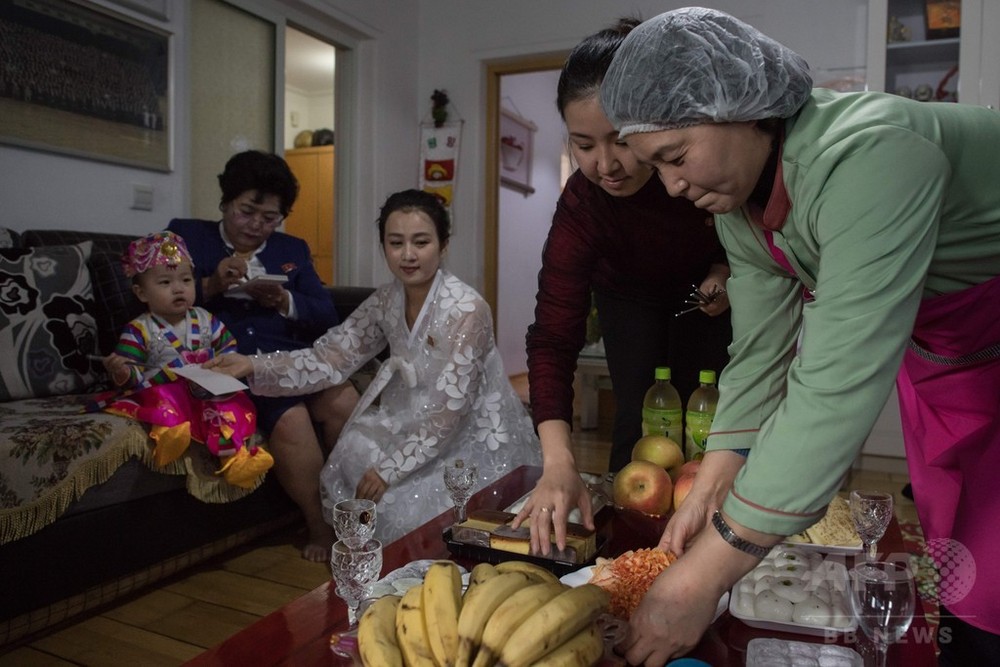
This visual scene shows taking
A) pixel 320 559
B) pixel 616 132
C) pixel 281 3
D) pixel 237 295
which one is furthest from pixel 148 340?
pixel 281 3

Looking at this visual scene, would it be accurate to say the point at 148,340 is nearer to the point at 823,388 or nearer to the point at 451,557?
the point at 451,557

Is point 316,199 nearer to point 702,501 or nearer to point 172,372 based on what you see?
point 172,372

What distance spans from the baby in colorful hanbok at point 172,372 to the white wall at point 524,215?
3.52m

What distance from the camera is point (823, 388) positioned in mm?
706

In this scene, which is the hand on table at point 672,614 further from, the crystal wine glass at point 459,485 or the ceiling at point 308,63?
the ceiling at point 308,63

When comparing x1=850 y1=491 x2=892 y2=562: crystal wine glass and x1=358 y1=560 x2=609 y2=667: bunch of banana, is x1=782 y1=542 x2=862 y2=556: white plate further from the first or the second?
x1=358 y1=560 x2=609 y2=667: bunch of banana

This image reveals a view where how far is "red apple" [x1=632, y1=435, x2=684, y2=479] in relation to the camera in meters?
1.51

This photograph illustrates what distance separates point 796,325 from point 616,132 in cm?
39

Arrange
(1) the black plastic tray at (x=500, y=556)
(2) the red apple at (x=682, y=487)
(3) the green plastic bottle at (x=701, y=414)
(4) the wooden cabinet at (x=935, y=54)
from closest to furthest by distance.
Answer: (1) the black plastic tray at (x=500, y=556)
(2) the red apple at (x=682, y=487)
(3) the green plastic bottle at (x=701, y=414)
(4) the wooden cabinet at (x=935, y=54)

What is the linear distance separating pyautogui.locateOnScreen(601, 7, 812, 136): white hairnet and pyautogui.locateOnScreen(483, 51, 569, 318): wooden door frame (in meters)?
3.90

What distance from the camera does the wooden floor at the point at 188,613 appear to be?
170 cm

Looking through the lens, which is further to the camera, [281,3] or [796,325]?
[281,3]

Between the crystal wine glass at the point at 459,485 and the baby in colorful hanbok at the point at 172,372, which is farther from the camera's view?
the baby in colorful hanbok at the point at 172,372

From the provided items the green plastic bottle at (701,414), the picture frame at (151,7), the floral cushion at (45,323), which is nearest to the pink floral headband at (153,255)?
the floral cushion at (45,323)
